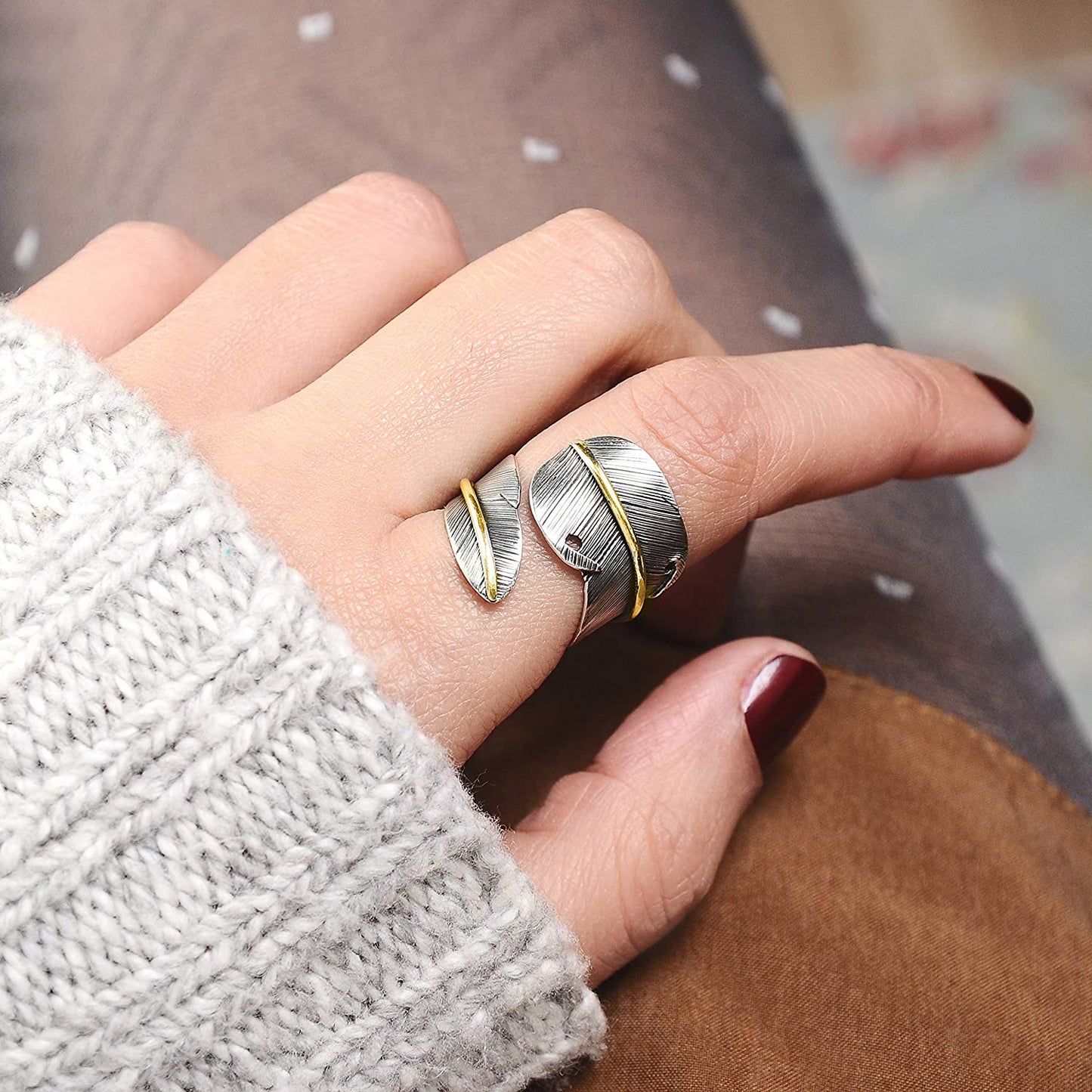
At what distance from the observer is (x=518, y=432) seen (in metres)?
0.65

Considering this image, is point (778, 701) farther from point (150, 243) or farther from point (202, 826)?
point (150, 243)

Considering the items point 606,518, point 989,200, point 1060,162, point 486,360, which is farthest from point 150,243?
point 1060,162

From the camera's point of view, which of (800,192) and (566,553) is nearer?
→ (566,553)

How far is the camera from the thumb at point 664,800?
1.98 ft

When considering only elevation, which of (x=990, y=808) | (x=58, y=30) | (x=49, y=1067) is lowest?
(x=990, y=808)

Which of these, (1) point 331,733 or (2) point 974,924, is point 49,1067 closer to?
(1) point 331,733

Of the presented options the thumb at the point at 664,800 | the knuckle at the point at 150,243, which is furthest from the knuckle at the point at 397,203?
the thumb at the point at 664,800

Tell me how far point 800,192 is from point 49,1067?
97 cm

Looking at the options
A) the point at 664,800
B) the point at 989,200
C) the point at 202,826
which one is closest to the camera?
the point at 202,826

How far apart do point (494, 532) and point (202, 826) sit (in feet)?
0.70

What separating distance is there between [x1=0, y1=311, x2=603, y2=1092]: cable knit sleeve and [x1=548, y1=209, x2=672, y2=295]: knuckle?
0.29 meters

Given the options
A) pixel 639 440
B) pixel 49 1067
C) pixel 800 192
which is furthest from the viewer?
pixel 800 192

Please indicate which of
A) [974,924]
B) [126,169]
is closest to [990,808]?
[974,924]

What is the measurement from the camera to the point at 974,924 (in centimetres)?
67
